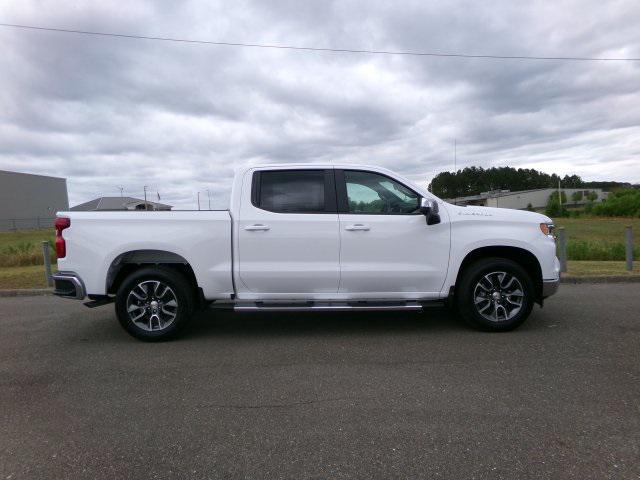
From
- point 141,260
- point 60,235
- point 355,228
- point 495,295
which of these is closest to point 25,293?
point 60,235

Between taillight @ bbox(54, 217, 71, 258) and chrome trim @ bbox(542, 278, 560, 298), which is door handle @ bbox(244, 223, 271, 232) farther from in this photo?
chrome trim @ bbox(542, 278, 560, 298)

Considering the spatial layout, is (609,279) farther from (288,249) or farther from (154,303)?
(154,303)

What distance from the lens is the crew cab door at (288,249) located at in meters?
5.23

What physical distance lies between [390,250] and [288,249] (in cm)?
115

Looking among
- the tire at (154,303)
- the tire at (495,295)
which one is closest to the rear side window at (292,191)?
the tire at (154,303)

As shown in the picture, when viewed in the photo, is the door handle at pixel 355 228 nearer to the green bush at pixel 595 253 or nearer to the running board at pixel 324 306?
the running board at pixel 324 306

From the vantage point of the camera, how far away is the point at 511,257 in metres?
5.60

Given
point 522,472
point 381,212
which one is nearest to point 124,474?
point 522,472

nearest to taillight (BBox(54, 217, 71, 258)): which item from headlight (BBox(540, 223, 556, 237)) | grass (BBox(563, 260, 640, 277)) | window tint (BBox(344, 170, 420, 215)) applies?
window tint (BBox(344, 170, 420, 215))

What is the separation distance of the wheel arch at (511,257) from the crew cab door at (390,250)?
0.33m

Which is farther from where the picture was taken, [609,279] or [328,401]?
[609,279]

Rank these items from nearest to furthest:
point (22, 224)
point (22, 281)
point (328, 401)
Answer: point (328, 401) < point (22, 281) < point (22, 224)

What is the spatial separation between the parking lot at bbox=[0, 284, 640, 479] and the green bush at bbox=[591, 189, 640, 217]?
61.9 meters

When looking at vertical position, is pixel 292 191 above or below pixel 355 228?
above
